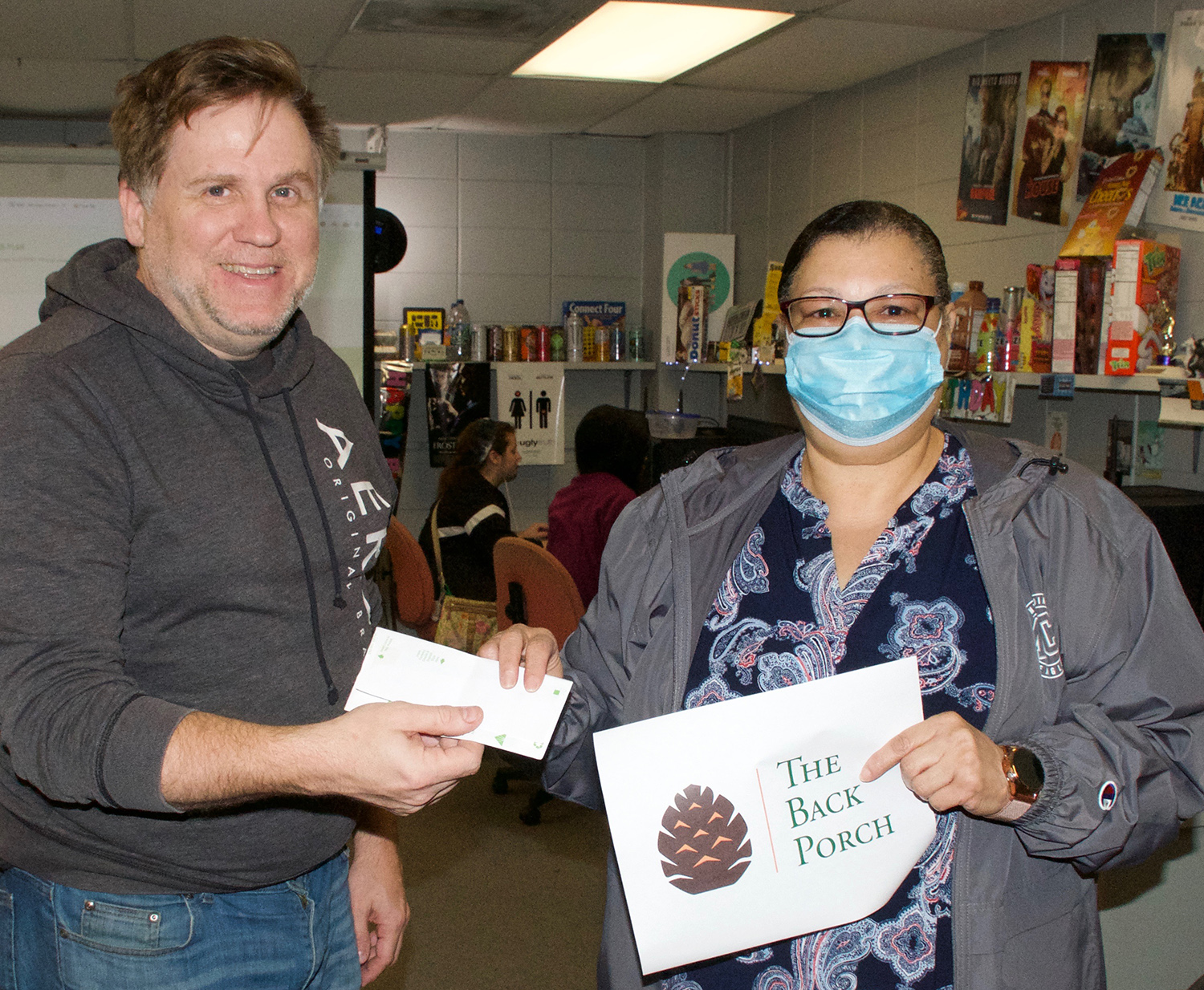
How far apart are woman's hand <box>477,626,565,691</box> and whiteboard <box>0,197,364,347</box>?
305 cm

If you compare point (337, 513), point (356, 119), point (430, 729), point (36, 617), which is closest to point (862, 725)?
point (430, 729)

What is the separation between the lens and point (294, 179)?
1373 mm

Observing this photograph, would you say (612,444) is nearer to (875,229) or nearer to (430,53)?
(430,53)

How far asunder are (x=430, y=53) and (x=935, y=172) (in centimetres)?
214

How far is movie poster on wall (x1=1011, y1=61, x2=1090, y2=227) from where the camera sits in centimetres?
339

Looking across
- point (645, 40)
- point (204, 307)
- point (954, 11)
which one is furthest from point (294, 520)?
point (645, 40)

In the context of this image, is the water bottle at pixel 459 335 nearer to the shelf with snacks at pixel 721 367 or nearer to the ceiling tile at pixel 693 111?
the shelf with snacks at pixel 721 367

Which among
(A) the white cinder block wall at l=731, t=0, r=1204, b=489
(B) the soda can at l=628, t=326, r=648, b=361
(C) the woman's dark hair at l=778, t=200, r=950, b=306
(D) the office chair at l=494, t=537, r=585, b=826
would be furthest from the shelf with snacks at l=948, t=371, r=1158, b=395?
(B) the soda can at l=628, t=326, r=648, b=361

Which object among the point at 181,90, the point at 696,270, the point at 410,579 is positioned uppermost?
the point at 696,270

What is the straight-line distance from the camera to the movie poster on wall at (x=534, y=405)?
6090mm

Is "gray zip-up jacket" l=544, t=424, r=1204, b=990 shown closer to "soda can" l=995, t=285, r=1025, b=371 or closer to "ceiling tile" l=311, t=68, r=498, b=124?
"soda can" l=995, t=285, r=1025, b=371

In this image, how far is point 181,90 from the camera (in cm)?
126

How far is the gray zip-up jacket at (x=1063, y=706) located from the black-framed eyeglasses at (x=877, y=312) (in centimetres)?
21

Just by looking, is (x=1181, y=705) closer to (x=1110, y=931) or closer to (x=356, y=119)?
(x=1110, y=931)
